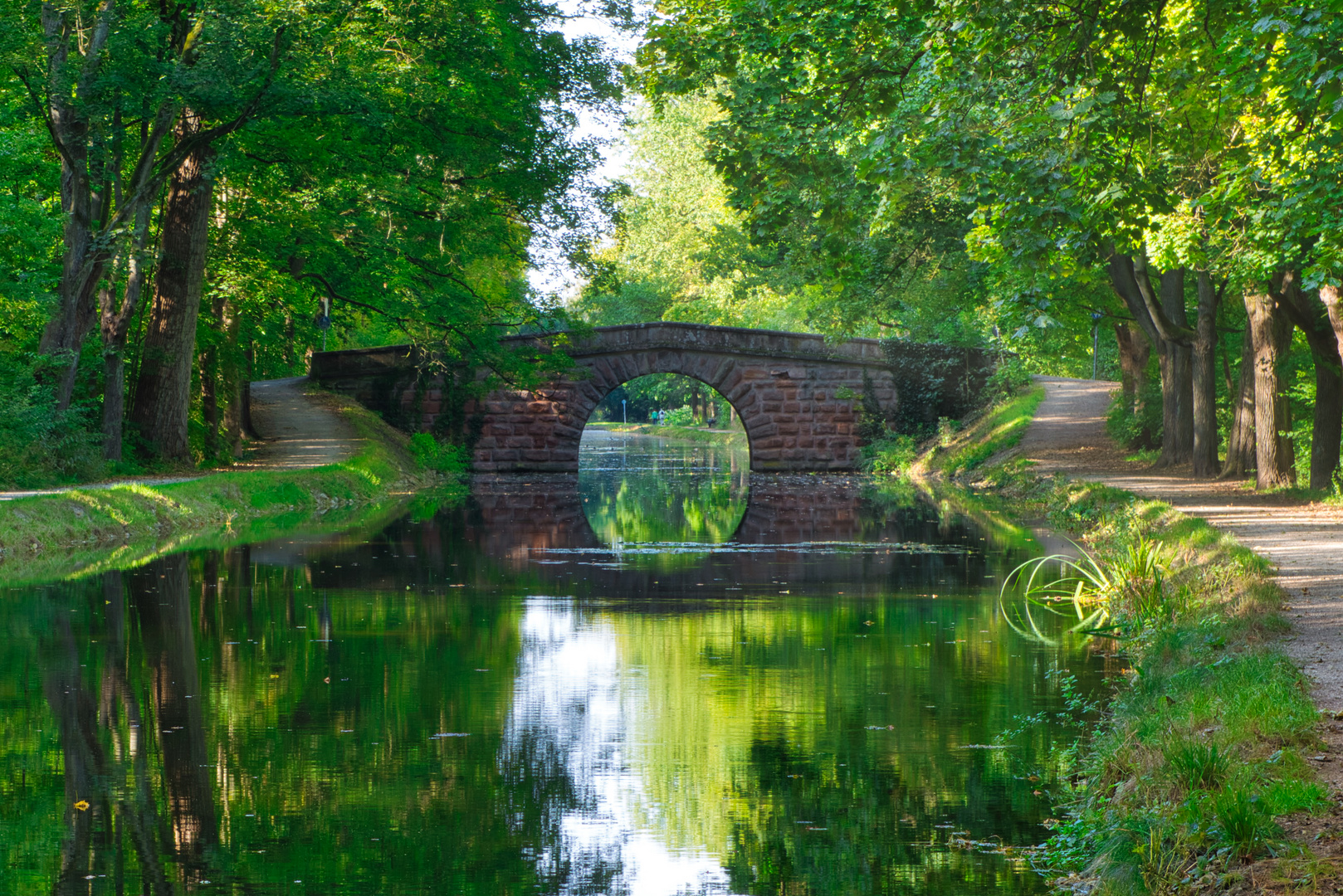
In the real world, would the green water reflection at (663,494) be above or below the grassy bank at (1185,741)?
above

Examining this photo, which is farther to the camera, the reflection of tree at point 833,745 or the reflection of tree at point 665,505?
the reflection of tree at point 665,505

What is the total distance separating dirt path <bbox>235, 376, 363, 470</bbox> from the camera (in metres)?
28.0

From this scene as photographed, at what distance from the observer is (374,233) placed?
1030 inches

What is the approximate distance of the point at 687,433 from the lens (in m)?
78.3

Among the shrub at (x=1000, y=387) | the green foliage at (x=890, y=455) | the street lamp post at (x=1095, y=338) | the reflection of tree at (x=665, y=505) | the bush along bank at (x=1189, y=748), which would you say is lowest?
the bush along bank at (x=1189, y=748)

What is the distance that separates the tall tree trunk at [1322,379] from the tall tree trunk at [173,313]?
53.2 ft

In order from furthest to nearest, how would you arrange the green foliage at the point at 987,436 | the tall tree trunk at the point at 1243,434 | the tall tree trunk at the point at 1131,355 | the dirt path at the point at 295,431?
the green foliage at the point at 987,436
the tall tree trunk at the point at 1131,355
the dirt path at the point at 295,431
the tall tree trunk at the point at 1243,434

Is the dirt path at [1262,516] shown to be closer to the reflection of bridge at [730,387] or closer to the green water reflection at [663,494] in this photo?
the reflection of bridge at [730,387]

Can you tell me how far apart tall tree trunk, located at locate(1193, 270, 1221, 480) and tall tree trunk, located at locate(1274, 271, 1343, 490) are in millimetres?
3319

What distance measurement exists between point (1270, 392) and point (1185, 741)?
15230 mm

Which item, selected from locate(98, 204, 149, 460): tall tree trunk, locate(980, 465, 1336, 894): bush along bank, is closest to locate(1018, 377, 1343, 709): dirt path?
locate(980, 465, 1336, 894): bush along bank

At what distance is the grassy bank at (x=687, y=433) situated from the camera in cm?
6988

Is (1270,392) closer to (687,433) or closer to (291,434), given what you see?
(291,434)

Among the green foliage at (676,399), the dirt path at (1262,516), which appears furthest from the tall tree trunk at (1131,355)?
the green foliage at (676,399)
